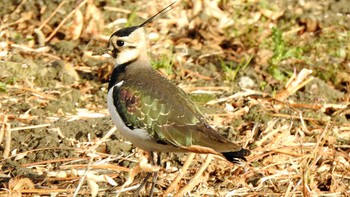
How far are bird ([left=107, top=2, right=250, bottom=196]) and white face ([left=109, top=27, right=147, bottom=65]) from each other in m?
0.23

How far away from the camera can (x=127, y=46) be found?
7090 mm

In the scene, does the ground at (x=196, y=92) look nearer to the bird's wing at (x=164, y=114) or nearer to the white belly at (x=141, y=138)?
the white belly at (x=141, y=138)

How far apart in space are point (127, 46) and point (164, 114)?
927 millimetres

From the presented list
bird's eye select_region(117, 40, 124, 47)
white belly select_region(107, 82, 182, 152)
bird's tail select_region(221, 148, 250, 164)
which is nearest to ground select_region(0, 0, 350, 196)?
white belly select_region(107, 82, 182, 152)

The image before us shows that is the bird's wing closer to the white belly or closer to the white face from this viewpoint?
the white belly

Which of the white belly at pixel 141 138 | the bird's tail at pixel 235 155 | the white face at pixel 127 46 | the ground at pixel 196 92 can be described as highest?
the white face at pixel 127 46

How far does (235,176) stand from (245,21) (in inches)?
143

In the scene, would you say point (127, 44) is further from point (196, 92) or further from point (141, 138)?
point (196, 92)

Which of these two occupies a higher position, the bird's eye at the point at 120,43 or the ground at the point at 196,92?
the bird's eye at the point at 120,43

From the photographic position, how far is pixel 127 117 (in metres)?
6.50

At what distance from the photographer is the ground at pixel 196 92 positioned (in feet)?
22.9

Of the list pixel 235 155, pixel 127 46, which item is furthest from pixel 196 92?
pixel 235 155

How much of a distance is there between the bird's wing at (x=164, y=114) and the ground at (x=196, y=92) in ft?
1.01

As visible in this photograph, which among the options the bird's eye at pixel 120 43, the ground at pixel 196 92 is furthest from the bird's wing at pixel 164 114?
the bird's eye at pixel 120 43
